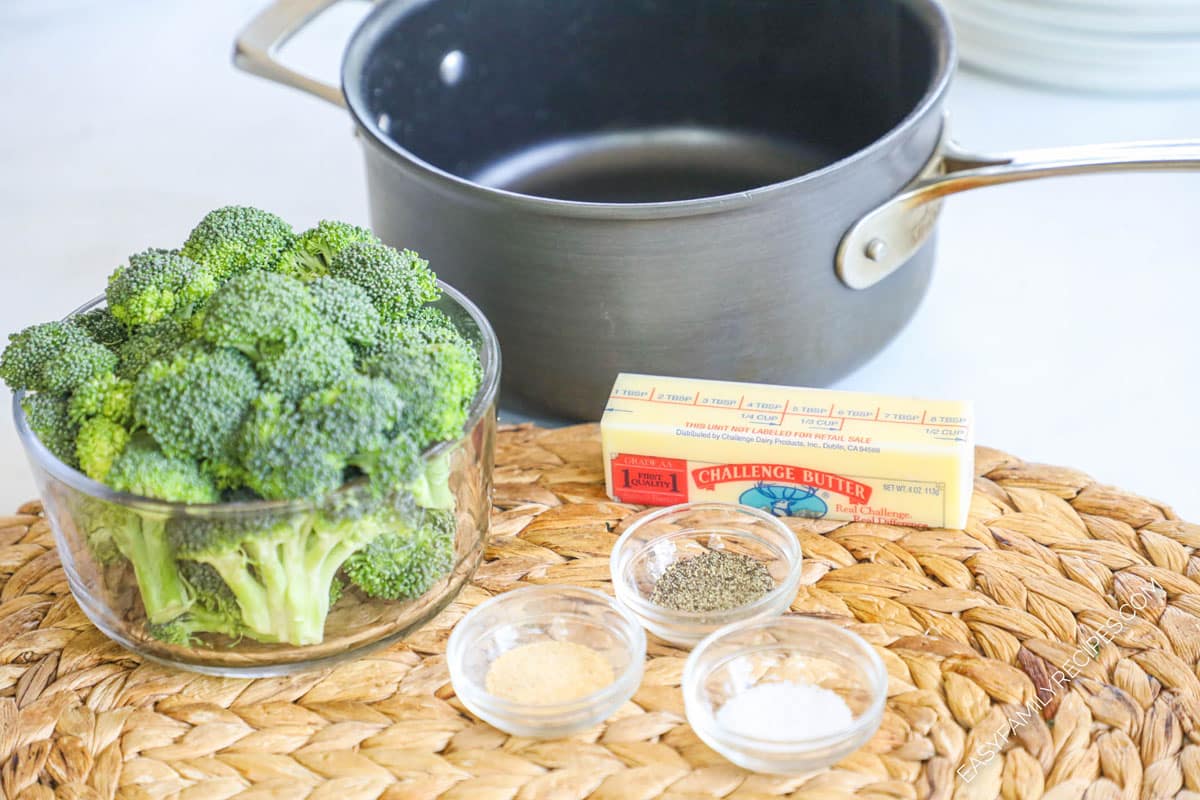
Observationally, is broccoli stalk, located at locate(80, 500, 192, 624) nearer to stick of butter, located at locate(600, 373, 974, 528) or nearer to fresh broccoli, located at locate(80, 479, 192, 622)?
fresh broccoli, located at locate(80, 479, 192, 622)

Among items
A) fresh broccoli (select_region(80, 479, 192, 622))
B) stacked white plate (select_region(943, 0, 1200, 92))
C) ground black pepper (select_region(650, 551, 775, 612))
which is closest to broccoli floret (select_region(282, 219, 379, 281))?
fresh broccoli (select_region(80, 479, 192, 622))

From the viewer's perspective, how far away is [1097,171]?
40.4 inches

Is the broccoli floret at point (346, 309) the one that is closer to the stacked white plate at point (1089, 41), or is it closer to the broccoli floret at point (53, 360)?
the broccoli floret at point (53, 360)

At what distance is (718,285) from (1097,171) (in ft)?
1.02

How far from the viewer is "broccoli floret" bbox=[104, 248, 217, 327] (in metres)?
0.86

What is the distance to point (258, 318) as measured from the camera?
2.61 feet

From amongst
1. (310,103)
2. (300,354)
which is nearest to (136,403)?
(300,354)

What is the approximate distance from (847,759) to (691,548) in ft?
0.72

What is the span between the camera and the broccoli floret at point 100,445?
80 cm

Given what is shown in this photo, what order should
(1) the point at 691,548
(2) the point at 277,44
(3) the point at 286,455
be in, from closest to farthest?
(3) the point at 286,455 < (1) the point at 691,548 < (2) the point at 277,44

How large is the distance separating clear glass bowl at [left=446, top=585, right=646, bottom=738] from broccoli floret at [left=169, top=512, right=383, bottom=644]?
10cm

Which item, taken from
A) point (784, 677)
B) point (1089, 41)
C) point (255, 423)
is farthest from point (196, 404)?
point (1089, 41)

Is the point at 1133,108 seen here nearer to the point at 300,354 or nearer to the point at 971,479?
the point at 971,479

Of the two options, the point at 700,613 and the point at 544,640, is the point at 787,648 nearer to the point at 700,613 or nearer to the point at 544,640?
the point at 700,613
